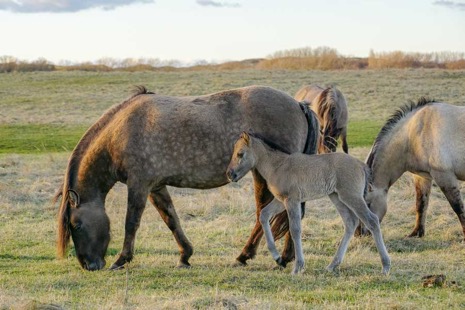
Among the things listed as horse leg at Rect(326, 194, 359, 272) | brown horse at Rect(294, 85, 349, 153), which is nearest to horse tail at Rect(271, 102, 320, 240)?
horse leg at Rect(326, 194, 359, 272)

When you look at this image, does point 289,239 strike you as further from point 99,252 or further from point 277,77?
point 277,77

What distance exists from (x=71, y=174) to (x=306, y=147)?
3054 millimetres

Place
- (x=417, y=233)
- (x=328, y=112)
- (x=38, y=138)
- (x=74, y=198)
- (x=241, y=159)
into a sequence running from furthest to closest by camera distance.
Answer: (x=38, y=138), (x=328, y=112), (x=417, y=233), (x=74, y=198), (x=241, y=159)

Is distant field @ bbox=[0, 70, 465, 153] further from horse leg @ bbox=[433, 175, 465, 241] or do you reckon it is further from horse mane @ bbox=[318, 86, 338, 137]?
horse leg @ bbox=[433, 175, 465, 241]

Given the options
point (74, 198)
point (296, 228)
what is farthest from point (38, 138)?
point (296, 228)

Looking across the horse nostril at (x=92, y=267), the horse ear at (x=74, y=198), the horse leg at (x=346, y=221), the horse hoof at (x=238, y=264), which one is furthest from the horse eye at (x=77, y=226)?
the horse leg at (x=346, y=221)

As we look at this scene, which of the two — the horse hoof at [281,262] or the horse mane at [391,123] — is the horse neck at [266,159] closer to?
the horse hoof at [281,262]

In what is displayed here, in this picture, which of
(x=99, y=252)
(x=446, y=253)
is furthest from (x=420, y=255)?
(x=99, y=252)

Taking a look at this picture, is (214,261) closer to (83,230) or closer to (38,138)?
(83,230)

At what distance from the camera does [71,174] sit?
9.30 metres

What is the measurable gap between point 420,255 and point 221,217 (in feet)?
13.4

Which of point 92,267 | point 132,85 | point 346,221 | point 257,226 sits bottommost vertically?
point 132,85

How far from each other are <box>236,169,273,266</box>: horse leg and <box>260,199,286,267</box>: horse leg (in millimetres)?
370

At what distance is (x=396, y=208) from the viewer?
1386 centimetres
